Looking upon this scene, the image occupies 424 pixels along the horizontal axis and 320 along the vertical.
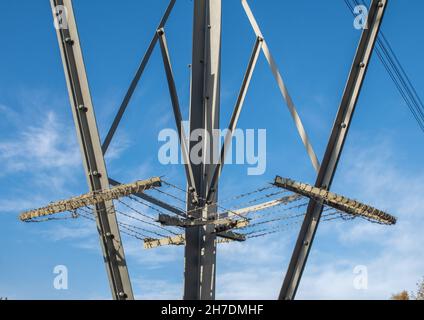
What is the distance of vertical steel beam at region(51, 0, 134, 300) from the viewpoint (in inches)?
886

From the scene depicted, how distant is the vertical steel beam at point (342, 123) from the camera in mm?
24766

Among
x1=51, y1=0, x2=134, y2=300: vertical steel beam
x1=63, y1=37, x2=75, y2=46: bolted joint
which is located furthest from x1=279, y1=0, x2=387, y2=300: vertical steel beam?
x1=63, y1=37, x2=75, y2=46: bolted joint

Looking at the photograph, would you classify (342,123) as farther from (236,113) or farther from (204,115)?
(204,115)

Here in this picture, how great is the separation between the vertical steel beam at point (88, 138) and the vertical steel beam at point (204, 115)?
5127 mm

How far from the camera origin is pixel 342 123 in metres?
24.9

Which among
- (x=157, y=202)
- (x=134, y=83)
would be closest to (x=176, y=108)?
(x=134, y=83)

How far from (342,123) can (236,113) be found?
15.2 ft

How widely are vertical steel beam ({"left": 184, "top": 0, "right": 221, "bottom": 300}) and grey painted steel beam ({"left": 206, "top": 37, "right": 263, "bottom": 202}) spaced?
358 mm

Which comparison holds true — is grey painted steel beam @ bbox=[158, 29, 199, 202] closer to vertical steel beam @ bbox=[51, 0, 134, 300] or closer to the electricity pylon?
the electricity pylon

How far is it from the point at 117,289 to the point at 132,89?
9584 mm

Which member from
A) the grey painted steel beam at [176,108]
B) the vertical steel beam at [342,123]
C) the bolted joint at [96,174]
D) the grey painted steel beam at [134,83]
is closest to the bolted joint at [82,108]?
the bolted joint at [96,174]

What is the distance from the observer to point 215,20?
2783 centimetres
